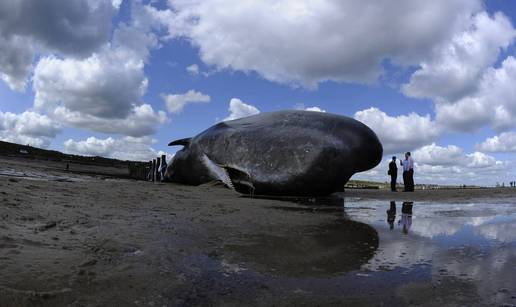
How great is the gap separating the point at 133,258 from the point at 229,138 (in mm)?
8492

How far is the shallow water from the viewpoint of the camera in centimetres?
247

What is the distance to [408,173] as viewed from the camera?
15984 mm

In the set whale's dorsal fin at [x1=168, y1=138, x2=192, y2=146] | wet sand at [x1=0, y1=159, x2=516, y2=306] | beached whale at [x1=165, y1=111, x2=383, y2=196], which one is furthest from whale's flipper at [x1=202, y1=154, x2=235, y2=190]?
wet sand at [x1=0, y1=159, x2=516, y2=306]

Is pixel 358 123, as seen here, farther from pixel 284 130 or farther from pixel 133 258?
pixel 133 258

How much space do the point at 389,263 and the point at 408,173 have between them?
13.7 meters

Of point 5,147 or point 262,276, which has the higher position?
point 5,147

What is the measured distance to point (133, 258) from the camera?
296cm

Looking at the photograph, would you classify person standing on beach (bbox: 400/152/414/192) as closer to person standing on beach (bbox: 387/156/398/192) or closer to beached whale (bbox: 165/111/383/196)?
person standing on beach (bbox: 387/156/398/192)

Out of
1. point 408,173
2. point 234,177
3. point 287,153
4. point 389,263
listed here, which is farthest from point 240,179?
point 408,173

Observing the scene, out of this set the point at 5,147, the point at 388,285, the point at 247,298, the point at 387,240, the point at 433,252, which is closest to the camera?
the point at 247,298

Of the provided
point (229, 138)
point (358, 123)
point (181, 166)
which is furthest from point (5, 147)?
point (358, 123)

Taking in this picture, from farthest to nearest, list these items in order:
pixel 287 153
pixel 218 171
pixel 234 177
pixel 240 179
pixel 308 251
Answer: pixel 218 171 < pixel 234 177 < pixel 240 179 < pixel 287 153 < pixel 308 251

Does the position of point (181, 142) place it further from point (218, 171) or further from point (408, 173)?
point (408, 173)

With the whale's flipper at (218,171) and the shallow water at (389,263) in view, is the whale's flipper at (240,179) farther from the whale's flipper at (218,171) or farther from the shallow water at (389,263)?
the shallow water at (389,263)
